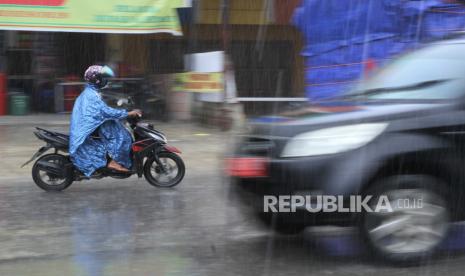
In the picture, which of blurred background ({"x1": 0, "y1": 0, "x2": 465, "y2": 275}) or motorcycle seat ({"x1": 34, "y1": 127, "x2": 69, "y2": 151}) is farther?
motorcycle seat ({"x1": 34, "y1": 127, "x2": 69, "y2": 151})

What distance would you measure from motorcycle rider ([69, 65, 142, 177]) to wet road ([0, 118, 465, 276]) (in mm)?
403

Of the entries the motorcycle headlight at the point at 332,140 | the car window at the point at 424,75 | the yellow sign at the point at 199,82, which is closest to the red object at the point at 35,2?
the yellow sign at the point at 199,82

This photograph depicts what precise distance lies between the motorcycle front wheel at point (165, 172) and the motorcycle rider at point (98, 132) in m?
0.31

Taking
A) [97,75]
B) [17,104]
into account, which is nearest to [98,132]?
[97,75]

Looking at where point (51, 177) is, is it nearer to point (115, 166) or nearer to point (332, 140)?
point (115, 166)

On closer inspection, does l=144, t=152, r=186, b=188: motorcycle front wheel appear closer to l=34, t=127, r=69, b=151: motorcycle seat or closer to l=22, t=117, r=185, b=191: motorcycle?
l=22, t=117, r=185, b=191: motorcycle

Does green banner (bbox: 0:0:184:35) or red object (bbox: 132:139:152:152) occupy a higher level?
green banner (bbox: 0:0:184:35)

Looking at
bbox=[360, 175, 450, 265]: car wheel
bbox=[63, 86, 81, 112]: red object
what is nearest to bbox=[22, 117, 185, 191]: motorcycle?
bbox=[360, 175, 450, 265]: car wheel

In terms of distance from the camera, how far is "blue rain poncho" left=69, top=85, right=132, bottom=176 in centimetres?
767

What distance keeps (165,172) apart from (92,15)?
628 cm

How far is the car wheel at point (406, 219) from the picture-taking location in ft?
15.8

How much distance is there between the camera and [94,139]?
7.79 metres

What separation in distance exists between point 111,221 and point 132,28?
7.61 m

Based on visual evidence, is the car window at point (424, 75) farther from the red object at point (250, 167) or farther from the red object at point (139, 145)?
the red object at point (139, 145)
